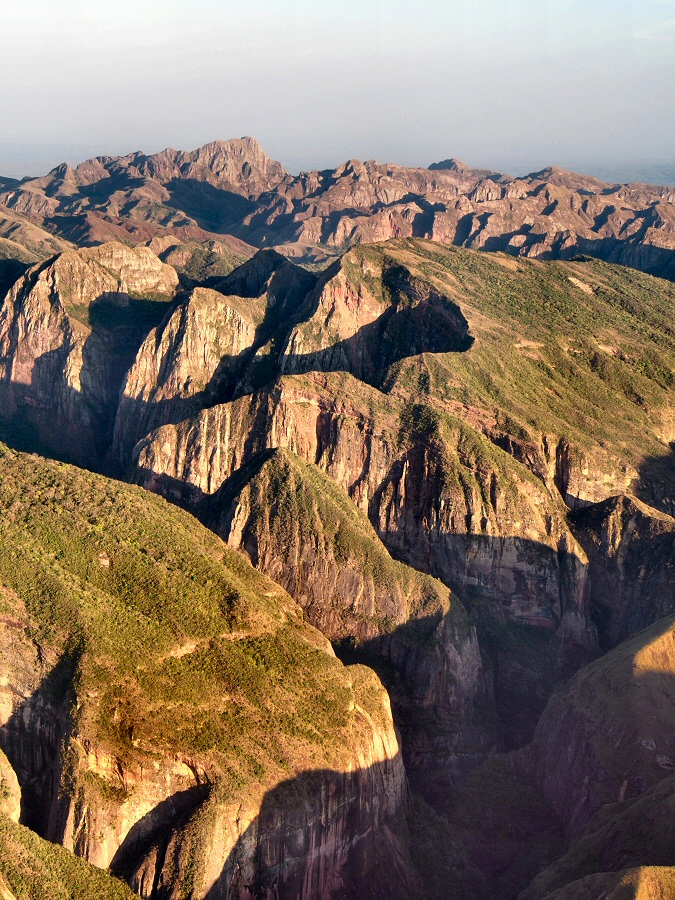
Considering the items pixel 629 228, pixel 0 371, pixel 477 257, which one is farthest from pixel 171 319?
pixel 629 228

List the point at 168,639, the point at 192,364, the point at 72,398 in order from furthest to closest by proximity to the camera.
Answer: the point at 72,398, the point at 192,364, the point at 168,639

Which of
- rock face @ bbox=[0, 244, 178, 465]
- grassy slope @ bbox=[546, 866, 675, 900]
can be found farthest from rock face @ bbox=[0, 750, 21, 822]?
rock face @ bbox=[0, 244, 178, 465]

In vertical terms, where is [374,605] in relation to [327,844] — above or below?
below

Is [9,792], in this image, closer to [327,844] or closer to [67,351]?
[327,844]

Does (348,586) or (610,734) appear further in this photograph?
(348,586)

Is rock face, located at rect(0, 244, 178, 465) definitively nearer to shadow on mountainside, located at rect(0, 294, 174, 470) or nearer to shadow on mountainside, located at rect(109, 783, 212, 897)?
shadow on mountainside, located at rect(0, 294, 174, 470)

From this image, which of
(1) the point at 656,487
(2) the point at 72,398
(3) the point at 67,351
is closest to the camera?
(1) the point at 656,487

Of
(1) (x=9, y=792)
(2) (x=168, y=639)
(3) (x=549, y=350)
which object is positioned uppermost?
(2) (x=168, y=639)

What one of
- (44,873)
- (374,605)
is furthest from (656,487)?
(44,873)
